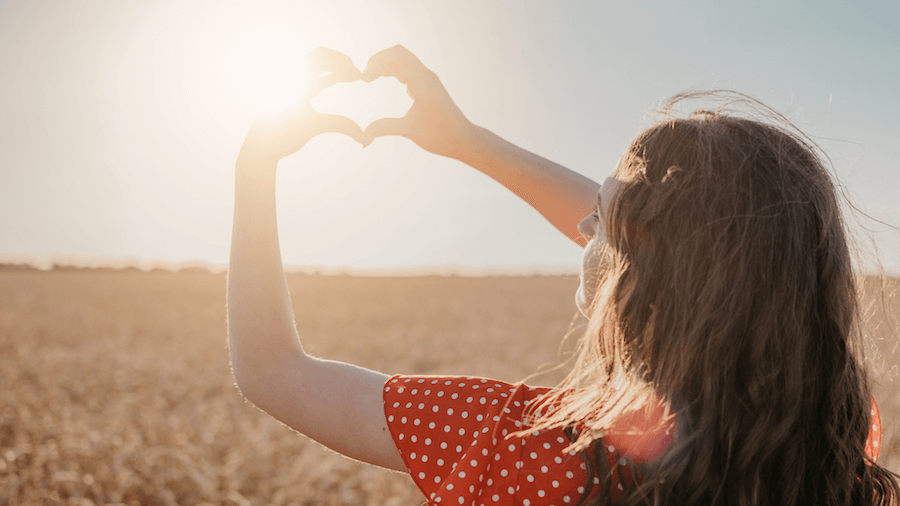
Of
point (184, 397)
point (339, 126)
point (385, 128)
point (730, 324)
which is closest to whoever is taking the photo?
point (730, 324)

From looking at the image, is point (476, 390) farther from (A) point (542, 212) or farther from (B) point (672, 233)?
(A) point (542, 212)

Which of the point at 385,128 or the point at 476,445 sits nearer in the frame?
the point at 476,445

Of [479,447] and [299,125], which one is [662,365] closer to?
[479,447]

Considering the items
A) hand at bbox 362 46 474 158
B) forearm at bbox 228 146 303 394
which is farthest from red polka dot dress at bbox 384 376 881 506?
hand at bbox 362 46 474 158

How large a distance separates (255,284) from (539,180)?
3.42 ft

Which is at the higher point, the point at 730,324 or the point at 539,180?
the point at 539,180

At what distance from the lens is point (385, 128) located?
4.90 ft

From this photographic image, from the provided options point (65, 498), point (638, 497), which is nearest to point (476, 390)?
point (638, 497)

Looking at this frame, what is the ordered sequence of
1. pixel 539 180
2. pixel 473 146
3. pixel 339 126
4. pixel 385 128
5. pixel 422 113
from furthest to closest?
pixel 539 180, pixel 473 146, pixel 422 113, pixel 385 128, pixel 339 126

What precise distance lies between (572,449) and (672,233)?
0.49 metres

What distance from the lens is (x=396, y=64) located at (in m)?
1.54

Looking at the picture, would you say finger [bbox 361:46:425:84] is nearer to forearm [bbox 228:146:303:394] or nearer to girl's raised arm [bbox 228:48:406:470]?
girl's raised arm [bbox 228:48:406:470]

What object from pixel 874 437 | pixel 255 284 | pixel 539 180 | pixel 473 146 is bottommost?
pixel 874 437

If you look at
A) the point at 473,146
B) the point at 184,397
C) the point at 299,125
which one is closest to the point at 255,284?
the point at 299,125
